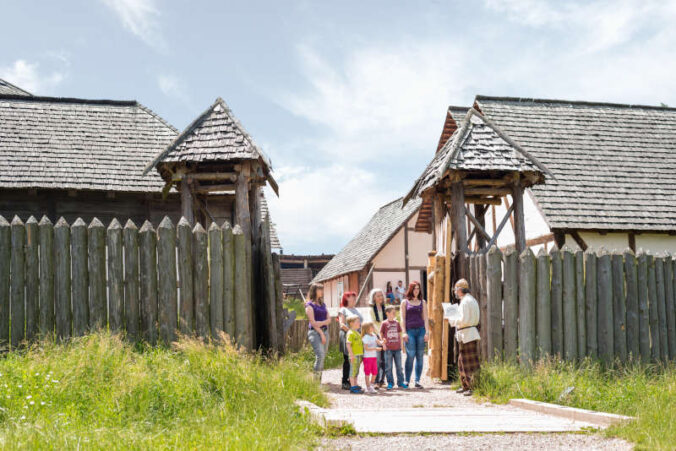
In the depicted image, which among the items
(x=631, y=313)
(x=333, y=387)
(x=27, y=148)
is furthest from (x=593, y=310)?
(x=27, y=148)

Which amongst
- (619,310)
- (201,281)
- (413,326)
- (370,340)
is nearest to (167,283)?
(201,281)

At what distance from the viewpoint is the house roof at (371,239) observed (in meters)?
25.7

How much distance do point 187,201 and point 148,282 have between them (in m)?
2.72

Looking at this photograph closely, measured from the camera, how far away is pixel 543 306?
30.6 ft

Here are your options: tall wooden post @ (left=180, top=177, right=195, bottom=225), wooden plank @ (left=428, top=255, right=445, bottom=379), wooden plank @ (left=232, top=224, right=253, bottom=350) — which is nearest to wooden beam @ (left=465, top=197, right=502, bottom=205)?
wooden plank @ (left=428, top=255, right=445, bottom=379)

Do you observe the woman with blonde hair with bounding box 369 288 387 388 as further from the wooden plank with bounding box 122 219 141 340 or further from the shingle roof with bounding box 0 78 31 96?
the shingle roof with bounding box 0 78 31 96

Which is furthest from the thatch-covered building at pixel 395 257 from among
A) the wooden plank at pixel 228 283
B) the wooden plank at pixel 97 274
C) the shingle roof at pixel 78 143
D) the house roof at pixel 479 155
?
the wooden plank at pixel 97 274

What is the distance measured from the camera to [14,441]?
4.54 m

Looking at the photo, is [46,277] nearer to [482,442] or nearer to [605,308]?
[482,442]

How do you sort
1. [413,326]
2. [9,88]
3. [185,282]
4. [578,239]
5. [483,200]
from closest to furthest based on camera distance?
[185,282]
[413,326]
[483,200]
[578,239]
[9,88]

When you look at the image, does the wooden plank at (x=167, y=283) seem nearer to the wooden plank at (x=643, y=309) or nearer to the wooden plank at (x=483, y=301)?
the wooden plank at (x=483, y=301)

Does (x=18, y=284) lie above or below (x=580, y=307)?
above

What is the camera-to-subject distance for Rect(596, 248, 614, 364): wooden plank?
9500mm

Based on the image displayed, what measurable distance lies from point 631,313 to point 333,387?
14.9 feet
